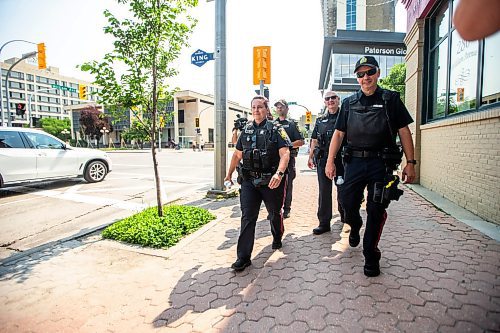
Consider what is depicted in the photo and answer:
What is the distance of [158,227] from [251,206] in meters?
1.81

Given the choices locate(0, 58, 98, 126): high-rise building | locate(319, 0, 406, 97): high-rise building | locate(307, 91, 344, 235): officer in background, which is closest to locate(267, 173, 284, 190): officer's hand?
locate(307, 91, 344, 235): officer in background

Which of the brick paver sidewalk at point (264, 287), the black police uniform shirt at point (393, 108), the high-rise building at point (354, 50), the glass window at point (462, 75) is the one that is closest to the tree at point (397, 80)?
the high-rise building at point (354, 50)

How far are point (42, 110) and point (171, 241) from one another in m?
117

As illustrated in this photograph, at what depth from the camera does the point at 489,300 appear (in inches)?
93.4

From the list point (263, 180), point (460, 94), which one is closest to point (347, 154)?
point (263, 180)

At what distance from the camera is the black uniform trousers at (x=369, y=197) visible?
114 inches

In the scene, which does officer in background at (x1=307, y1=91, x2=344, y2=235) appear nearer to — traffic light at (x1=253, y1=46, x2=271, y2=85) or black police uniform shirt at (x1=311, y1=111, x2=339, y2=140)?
black police uniform shirt at (x1=311, y1=111, x2=339, y2=140)

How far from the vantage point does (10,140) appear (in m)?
7.89

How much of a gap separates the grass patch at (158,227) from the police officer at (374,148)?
2.56 metres

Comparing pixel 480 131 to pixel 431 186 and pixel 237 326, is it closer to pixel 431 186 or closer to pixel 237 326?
pixel 431 186

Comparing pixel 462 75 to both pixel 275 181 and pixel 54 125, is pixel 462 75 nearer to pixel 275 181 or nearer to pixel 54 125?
pixel 275 181

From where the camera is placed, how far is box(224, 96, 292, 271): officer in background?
10.5 feet

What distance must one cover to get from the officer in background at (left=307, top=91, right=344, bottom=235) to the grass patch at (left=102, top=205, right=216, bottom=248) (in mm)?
1962

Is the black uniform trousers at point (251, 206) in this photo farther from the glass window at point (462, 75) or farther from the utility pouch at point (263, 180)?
the glass window at point (462, 75)
